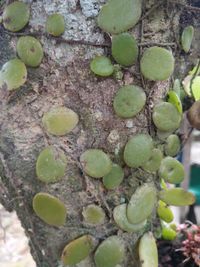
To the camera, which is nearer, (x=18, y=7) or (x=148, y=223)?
(x=18, y=7)

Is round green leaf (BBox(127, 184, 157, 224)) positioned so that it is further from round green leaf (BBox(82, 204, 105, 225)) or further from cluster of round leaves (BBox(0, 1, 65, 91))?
cluster of round leaves (BBox(0, 1, 65, 91))

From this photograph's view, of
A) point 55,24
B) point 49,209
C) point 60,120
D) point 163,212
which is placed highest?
point 55,24

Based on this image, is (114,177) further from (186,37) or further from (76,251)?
(186,37)

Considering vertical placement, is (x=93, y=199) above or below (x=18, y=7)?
below

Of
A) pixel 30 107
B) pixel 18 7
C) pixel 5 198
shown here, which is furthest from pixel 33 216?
pixel 18 7

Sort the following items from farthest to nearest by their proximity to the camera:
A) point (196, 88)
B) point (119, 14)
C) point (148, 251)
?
point (196, 88), point (148, 251), point (119, 14)

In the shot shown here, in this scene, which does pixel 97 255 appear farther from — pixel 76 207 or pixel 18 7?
pixel 18 7

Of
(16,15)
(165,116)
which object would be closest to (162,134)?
(165,116)
